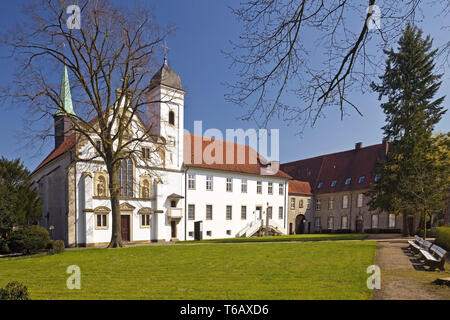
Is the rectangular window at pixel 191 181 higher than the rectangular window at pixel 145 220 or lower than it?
higher

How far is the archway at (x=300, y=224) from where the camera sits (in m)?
46.1

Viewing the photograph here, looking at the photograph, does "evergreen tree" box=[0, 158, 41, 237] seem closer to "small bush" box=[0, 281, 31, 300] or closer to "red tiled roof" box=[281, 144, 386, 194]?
"small bush" box=[0, 281, 31, 300]

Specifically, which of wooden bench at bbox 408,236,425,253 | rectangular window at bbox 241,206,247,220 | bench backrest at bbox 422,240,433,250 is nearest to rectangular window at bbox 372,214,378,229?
rectangular window at bbox 241,206,247,220

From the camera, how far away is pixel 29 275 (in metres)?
10.5

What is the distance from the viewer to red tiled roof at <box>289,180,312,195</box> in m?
46.3

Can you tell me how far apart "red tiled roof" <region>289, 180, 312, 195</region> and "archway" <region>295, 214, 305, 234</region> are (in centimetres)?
388

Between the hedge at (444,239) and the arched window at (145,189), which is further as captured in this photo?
the arched window at (145,189)

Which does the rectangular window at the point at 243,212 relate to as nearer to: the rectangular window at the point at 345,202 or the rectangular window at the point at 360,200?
the rectangular window at the point at 345,202

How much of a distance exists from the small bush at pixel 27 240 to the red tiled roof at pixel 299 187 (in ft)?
113

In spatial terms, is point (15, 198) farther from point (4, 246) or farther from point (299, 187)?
point (299, 187)

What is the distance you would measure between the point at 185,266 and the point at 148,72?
1588 centimetres

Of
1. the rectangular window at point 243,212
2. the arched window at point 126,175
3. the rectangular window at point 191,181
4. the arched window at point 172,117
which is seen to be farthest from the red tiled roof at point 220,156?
the arched window at point 126,175

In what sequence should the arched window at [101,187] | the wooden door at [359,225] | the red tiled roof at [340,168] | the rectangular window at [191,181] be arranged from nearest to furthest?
1. the arched window at [101,187]
2. the rectangular window at [191,181]
3. the wooden door at [359,225]
4. the red tiled roof at [340,168]
